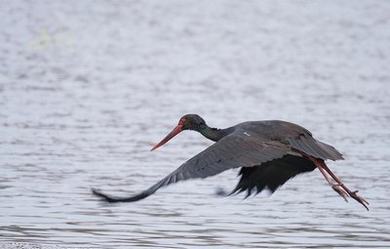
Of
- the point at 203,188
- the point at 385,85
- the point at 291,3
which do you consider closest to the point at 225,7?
the point at 291,3

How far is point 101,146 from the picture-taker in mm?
16359

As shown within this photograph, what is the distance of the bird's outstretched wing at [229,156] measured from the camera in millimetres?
9562

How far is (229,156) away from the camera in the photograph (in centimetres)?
1007

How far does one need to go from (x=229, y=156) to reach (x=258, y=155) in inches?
11.4

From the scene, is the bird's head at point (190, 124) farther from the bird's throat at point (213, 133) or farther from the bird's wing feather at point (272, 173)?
the bird's wing feather at point (272, 173)

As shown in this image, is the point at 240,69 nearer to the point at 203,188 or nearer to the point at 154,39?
the point at 154,39

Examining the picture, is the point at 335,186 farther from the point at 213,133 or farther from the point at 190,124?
the point at 190,124

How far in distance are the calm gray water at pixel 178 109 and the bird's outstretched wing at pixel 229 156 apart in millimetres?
1085

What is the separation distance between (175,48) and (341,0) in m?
9.37

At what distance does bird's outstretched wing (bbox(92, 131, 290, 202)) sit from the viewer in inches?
376

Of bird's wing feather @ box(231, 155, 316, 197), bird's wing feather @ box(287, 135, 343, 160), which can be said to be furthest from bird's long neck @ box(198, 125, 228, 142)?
bird's wing feather @ box(287, 135, 343, 160)

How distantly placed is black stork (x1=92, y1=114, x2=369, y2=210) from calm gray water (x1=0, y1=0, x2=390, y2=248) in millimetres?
562

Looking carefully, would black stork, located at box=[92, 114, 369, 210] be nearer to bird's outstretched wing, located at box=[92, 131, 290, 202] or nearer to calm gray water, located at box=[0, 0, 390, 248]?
bird's outstretched wing, located at box=[92, 131, 290, 202]

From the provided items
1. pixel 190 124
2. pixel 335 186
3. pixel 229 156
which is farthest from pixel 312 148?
pixel 190 124
